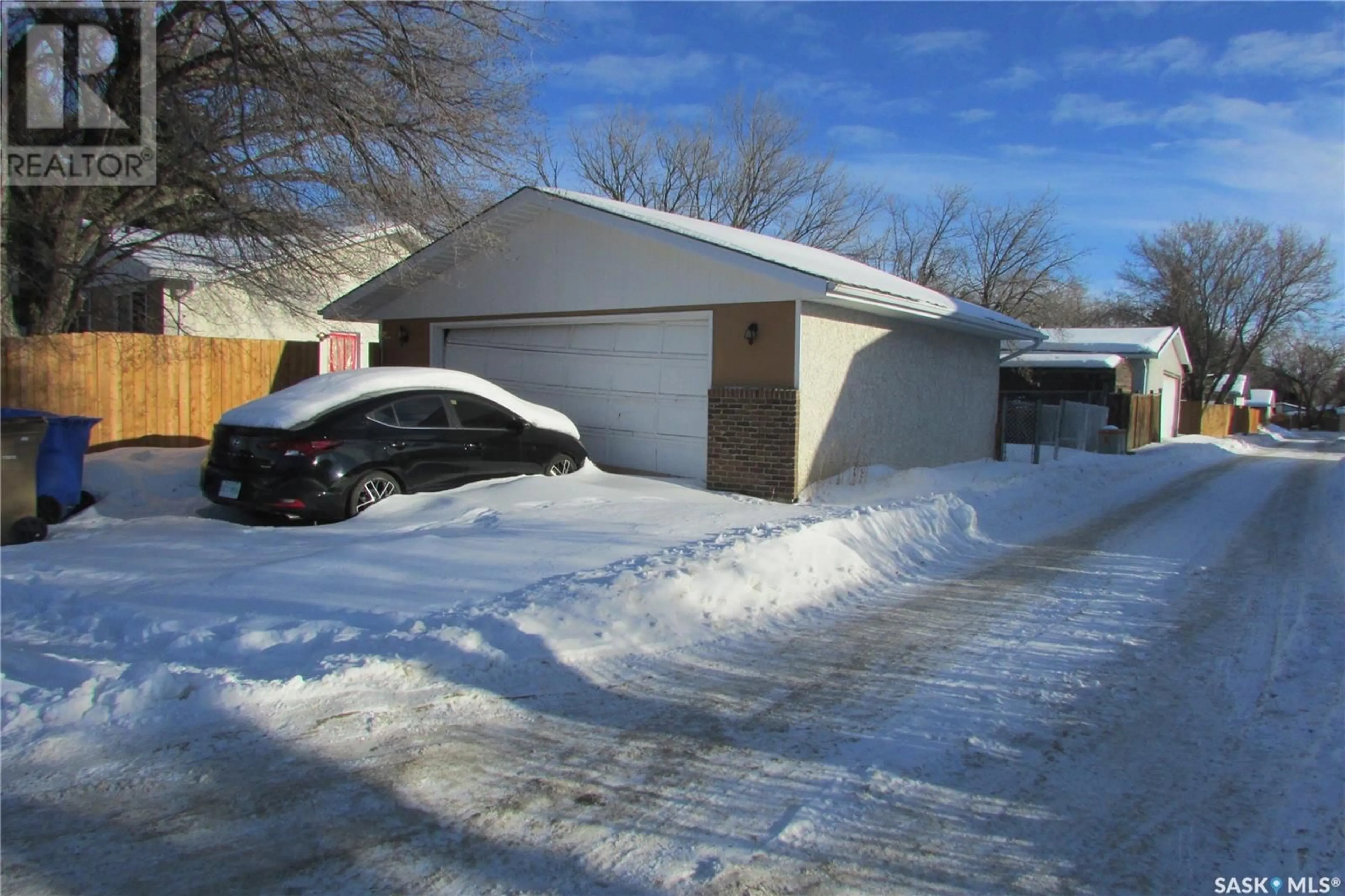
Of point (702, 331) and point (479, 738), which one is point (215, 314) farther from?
point (479, 738)

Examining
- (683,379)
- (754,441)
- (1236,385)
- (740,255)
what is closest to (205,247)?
(683,379)

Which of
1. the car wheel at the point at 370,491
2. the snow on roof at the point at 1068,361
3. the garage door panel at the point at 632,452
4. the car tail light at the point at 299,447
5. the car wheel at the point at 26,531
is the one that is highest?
the snow on roof at the point at 1068,361

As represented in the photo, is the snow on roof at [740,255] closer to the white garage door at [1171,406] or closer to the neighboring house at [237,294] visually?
the neighboring house at [237,294]

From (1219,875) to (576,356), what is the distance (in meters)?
10.5

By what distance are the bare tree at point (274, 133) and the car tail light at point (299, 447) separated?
355 centimetres

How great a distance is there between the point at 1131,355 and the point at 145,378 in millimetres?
28578

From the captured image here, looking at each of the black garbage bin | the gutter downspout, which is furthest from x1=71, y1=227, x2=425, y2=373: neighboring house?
the gutter downspout

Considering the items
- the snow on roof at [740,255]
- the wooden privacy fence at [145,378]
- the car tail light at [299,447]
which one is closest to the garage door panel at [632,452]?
the snow on roof at [740,255]

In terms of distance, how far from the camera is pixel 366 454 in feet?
27.8

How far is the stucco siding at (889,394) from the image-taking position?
10.8 meters

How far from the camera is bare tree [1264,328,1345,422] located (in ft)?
214

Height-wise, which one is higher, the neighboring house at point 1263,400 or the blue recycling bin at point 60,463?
the neighboring house at point 1263,400

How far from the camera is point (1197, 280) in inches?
1754

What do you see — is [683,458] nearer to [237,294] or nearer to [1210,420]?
[237,294]
